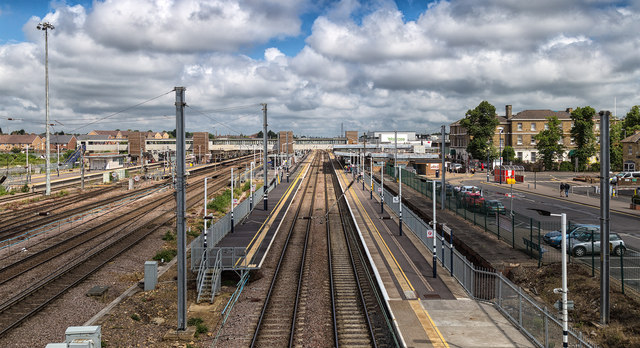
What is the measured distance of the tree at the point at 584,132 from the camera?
7996 centimetres

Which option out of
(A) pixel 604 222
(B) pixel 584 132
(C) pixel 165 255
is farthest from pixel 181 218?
(B) pixel 584 132

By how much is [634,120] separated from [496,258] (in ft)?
244

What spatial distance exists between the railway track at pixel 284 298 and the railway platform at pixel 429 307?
365 cm

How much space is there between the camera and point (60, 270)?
22.2m

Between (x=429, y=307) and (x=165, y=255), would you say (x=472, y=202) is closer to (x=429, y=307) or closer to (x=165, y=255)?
(x=429, y=307)

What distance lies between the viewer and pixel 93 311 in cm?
1748

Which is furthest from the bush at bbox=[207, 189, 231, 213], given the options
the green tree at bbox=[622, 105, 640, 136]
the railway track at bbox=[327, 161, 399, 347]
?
the green tree at bbox=[622, 105, 640, 136]

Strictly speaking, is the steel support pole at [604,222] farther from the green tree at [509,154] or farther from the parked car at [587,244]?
the green tree at [509,154]

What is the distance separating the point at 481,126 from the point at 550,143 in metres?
12.9

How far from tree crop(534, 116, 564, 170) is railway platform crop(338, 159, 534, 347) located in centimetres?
6526

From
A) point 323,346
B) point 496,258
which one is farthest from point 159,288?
point 496,258

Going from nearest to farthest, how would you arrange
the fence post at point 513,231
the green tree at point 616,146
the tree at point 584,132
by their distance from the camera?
the fence post at point 513,231
the tree at point 584,132
the green tree at point 616,146

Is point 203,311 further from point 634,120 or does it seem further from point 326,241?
point 634,120

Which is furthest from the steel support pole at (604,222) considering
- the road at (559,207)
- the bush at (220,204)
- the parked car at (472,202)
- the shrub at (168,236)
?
the bush at (220,204)
